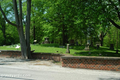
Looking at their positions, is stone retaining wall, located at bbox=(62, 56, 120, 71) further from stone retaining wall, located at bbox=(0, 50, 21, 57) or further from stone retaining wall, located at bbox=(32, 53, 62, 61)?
stone retaining wall, located at bbox=(0, 50, 21, 57)

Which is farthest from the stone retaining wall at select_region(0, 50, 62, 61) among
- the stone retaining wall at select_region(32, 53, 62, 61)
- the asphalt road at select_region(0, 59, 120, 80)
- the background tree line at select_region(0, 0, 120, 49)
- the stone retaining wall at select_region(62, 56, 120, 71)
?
the background tree line at select_region(0, 0, 120, 49)

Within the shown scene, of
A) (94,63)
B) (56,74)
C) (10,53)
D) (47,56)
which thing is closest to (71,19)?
(47,56)

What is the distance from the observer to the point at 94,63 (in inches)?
340

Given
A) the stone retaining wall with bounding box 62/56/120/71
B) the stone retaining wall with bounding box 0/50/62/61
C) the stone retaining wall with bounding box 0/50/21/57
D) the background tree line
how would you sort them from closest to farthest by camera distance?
the stone retaining wall with bounding box 62/56/120/71
the background tree line
the stone retaining wall with bounding box 0/50/62/61
the stone retaining wall with bounding box 0/50/21/57

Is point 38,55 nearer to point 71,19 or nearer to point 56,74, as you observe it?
point 56,74

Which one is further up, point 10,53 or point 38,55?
point 10,53

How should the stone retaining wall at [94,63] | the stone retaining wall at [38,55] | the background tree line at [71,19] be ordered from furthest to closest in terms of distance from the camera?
1. the stone retaining wall at [38,55]
2. the background tree line at [71,19]
3. the stone retaining wall at [94,63]

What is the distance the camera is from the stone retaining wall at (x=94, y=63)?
8312 millimetres

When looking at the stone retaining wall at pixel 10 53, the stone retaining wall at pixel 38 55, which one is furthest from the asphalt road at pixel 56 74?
the stone retaining wall at pixel 10 53

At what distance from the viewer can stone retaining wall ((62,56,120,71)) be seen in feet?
27.3

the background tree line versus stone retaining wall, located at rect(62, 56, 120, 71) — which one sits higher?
the background tree line

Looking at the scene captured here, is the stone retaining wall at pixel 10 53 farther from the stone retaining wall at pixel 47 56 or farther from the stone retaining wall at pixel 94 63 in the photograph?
the stone retaining wall at pixel 94 63

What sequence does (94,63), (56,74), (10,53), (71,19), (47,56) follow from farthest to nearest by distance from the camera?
(71,19)
(10,53)
(47,56)
(94,63)
(56,74)

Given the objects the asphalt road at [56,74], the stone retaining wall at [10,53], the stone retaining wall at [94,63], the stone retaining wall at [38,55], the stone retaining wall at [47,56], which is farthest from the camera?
the stone retaining wall at [10,53]
